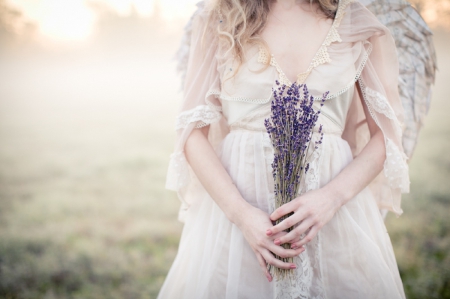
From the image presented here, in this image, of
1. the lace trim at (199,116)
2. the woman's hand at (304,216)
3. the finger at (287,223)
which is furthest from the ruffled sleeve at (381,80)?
the lace trim at (199,116)

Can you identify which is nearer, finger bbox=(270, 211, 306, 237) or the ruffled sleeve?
finger bbox=(270, 211, 306, 237)

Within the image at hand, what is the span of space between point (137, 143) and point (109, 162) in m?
0.65

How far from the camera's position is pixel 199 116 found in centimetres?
114

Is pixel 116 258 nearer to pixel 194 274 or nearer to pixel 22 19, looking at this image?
pixel 194 274

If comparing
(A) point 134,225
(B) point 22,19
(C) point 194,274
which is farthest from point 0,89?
(C) point 194,274

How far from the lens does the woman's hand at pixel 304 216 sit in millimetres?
875

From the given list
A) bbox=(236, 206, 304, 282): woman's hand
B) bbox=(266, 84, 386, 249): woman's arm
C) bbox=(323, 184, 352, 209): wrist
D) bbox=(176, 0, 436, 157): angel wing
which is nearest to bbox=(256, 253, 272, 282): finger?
bbox=(236, 206, 304, 282): woman's hand

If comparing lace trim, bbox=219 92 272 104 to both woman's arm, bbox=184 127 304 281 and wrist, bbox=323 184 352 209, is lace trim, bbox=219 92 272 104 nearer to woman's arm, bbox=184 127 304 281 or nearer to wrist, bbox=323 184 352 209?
woman's arm, bbox=184 127 304 281

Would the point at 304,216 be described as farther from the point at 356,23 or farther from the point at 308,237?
the point at 356,23

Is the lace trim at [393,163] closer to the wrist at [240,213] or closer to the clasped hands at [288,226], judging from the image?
the clasped hands at [288,226]

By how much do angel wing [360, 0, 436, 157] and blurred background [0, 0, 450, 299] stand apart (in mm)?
936

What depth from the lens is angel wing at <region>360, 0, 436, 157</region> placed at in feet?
4.38

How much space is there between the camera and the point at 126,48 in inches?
203

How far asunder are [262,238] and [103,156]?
3.89 m
